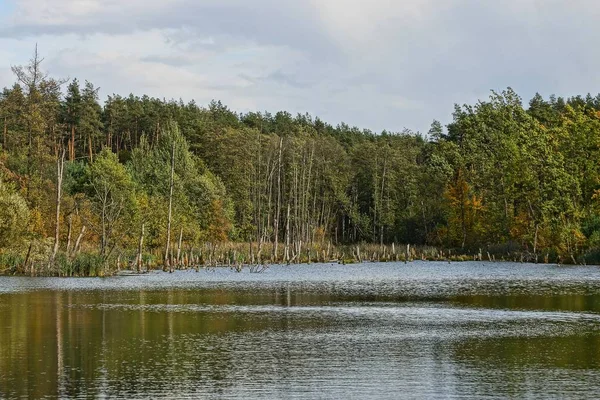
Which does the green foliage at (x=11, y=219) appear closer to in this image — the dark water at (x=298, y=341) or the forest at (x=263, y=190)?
the forest at (x=263, y=190)

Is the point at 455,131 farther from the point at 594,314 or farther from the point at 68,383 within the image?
the point at 68,383

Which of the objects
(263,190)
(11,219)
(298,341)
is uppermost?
(263,190)

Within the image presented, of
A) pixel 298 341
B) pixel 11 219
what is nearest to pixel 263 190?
pixel 11 219

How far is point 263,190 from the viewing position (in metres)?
114

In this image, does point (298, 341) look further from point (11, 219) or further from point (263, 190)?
point (263, 190)

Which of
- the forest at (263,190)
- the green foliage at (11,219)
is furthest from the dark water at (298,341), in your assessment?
the forest at (263,190)

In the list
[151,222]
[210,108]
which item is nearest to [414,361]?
[151,222]

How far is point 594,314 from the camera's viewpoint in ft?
119

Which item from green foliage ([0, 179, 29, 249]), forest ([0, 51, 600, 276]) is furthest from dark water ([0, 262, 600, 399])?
forest ([0, 51, 600, 276])

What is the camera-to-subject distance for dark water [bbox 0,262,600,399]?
20.9 metres

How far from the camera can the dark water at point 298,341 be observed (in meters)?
20.9

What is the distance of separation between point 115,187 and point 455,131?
52.7 m

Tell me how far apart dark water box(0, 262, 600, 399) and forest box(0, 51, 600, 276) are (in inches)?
871

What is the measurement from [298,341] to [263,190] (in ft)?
280
